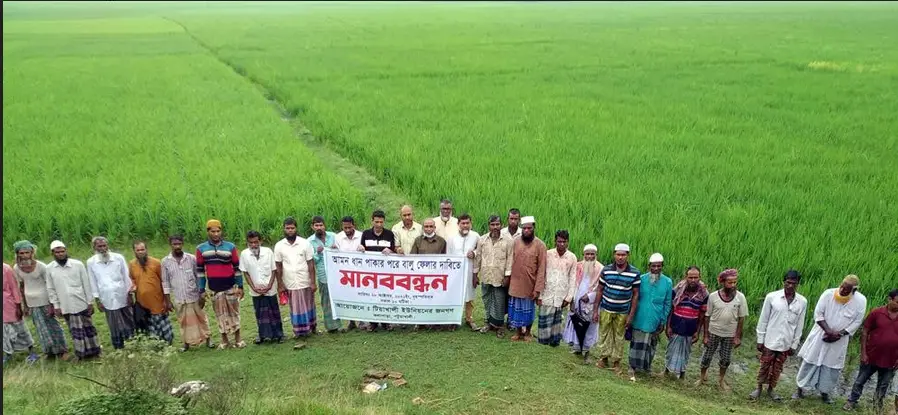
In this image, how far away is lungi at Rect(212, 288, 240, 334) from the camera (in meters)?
6.57

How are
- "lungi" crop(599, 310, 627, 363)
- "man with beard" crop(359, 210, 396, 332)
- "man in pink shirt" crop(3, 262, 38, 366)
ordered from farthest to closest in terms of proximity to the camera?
"man with beard" crop(359, 210, 396, 332) < "man in pink shirt" crop(3, 262, 38, 366) < "lungi" crop(599, 310, 627, 363)

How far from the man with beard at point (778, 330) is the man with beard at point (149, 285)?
556cm

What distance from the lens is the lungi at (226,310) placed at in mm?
6570

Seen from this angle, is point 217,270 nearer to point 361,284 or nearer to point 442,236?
point 361,284

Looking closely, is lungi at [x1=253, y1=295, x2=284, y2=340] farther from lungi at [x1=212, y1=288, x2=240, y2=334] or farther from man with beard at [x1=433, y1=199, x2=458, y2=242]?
man with beard at [x1=433, y1=199, x2=458, y2=242]

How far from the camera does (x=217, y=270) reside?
645 cm

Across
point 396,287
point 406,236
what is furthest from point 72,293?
point 406,236

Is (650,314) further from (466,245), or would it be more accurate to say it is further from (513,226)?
(466,245)

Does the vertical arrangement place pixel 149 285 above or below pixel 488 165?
below

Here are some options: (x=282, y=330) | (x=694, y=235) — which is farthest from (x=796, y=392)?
(x=282, y=330)

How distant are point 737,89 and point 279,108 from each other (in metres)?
12.4

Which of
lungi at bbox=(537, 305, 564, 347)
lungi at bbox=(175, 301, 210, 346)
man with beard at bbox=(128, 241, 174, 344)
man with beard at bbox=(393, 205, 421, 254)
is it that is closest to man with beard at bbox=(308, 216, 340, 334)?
man with beard at bbox=(393, 205, 421, 254)

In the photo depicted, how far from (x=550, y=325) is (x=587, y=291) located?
0.54m

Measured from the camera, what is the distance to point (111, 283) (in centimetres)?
638
